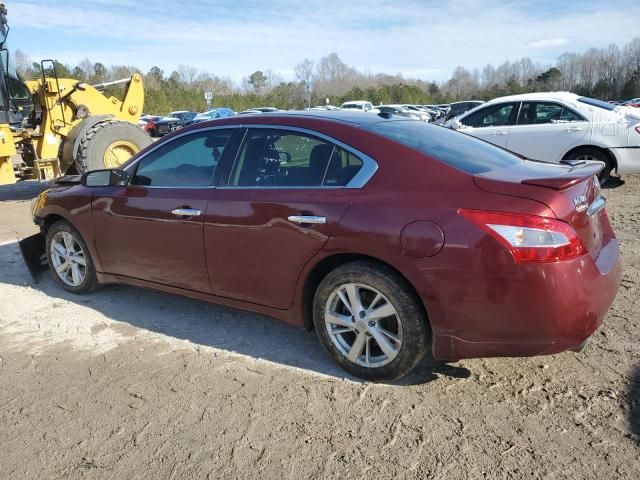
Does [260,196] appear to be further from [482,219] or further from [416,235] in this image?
[482,219]

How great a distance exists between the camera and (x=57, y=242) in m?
5.11

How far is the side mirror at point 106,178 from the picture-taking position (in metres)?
4.43

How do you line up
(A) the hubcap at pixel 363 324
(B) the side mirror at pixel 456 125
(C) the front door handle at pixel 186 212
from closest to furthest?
(A) the hubcap at pixel 363 324, (C) the front door handle at pixel 186 212, (B) the side mirror at pixel 456 125

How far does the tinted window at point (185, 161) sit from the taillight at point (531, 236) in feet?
6.76

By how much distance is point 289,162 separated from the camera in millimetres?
3635

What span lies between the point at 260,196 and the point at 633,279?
3381mm

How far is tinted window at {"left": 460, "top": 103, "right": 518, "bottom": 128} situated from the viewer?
955cm

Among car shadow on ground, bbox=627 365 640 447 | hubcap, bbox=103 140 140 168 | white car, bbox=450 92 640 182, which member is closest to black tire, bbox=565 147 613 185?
white car, bbox=450 92 640 182

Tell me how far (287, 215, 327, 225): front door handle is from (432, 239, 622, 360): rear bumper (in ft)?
2.58

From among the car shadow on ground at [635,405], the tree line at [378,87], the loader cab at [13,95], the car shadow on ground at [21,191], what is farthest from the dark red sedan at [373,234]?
the tree line at [378,87]

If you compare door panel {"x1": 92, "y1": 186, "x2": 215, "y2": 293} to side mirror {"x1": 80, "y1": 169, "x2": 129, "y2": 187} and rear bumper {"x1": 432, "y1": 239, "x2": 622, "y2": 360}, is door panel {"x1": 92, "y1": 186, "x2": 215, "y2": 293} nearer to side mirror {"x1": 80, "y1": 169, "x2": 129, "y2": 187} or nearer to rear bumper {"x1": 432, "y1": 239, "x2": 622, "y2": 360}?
side mirror {"x1": 80, "y1": 169, "x2": 129, "y2": 187}

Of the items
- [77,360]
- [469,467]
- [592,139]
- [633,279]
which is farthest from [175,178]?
[592,139]

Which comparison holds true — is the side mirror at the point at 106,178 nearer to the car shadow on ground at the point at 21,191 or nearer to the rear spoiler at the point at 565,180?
the rear spoiler at the point at 565,180

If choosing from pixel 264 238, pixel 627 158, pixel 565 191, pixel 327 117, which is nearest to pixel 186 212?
pixel 264 238
